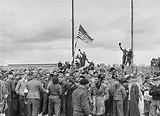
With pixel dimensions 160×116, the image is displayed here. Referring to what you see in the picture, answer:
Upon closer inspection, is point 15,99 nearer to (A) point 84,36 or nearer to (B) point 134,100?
(B) point 134,100

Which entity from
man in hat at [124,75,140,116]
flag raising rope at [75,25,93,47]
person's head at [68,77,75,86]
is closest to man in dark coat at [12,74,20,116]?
person's head at [68,77,75,86]

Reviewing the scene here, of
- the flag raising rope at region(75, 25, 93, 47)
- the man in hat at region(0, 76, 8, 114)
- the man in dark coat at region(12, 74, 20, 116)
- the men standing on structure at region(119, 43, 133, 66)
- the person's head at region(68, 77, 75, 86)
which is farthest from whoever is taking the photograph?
the flag raising rope at region(75, 25, 93, 47)

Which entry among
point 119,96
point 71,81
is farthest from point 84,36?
point 71,81

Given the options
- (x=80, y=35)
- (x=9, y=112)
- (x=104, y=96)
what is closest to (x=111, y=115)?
(x=104, y=96)

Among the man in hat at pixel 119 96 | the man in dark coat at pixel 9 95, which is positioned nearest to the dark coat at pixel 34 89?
the man in dark coat at pixel 9 95

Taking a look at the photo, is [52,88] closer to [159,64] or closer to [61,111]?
[61,111]

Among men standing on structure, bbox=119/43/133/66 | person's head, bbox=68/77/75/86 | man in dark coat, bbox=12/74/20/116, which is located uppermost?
men standing on structure, bbox=119/43/133/66

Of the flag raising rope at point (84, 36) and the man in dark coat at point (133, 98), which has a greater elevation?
the flag raising rope at point (84, 36)

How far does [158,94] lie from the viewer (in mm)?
12422

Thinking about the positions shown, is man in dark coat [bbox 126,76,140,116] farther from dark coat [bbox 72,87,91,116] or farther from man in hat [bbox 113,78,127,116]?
dark coat [bbox 72,87,91,116]

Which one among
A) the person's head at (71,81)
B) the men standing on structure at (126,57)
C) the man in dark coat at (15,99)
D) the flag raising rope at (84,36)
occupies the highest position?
the flag raising rope at (84,36)

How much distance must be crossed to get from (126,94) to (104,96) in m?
1.37

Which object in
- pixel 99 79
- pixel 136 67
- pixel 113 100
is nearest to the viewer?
pixel 99 79

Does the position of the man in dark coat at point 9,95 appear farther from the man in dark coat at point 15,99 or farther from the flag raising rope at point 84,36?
the flag raising rope at point 84,36
